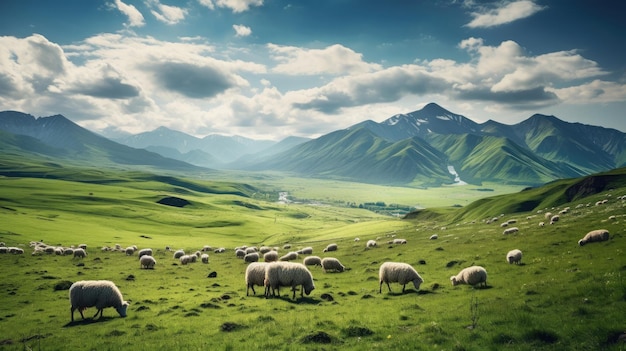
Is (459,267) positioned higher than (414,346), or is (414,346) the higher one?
(414,346)

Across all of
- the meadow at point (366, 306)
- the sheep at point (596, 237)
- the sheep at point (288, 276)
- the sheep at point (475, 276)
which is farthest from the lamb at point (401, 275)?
the sheep at point (596, 237)

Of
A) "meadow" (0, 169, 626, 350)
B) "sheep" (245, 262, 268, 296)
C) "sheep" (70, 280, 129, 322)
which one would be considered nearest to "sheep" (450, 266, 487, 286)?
"meadow" (0, 169, 626, 350)

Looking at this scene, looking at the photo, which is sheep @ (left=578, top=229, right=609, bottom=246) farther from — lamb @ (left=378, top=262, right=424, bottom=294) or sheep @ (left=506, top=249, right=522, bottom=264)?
lamb @ (left=378, top=262, right=424, bottom=294)

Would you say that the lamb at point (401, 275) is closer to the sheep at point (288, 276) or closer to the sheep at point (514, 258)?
the sheep at point (288, 276)

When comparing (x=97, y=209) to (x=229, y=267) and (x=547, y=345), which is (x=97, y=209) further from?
(x=547, y=345)

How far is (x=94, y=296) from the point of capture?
75.6 feet

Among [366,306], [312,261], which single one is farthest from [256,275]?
[312,261]

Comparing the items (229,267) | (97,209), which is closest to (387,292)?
(229,267)

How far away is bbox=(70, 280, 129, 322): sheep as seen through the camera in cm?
2264

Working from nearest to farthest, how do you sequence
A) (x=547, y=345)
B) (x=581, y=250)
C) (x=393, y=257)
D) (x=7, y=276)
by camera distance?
1. (x=547, y=345)
2. (x=581, y=250)
3. (x=7, y=276)
4. (x=393, y=257)

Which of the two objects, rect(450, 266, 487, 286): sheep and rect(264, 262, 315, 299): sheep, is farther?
rect(264, 262, 315, 299): sheep

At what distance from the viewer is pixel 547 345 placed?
12.7m

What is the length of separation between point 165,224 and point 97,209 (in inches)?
1379

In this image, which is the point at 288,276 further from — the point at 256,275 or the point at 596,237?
the point at 596,237
